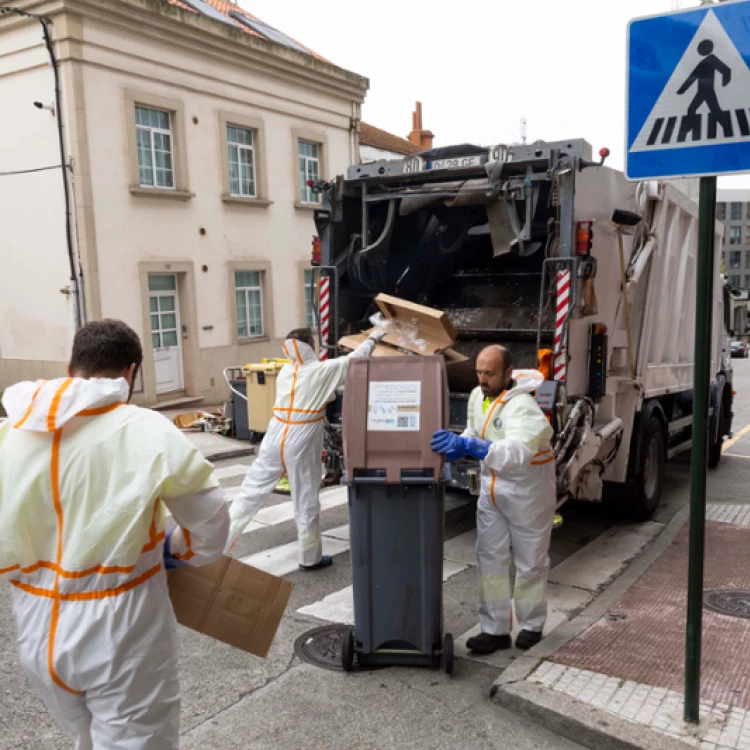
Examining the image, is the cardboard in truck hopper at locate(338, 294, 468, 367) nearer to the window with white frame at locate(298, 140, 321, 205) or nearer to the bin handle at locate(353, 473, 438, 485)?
the bin handle at locate(353, 473, 438, 485)

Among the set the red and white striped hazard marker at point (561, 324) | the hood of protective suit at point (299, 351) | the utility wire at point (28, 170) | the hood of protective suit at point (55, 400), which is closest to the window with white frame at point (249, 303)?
the utility wire at point (28, 170)

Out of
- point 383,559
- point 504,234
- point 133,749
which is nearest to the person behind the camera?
point 133,749

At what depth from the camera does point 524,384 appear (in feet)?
12.7

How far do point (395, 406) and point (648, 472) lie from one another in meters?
3.73

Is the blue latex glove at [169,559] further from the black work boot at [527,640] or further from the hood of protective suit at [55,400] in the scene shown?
the black work boot at [527,640]

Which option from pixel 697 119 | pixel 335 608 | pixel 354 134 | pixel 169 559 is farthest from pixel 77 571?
pixel 354 134

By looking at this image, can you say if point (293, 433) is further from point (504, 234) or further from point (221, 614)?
point (221, 614)

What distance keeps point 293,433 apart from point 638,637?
2.51m

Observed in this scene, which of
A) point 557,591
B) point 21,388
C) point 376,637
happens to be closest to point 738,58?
point 21,388

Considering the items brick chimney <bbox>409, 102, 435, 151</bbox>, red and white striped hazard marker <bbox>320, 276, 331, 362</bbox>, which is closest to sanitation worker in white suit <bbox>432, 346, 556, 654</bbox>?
red and white striped hazard marker <bbox>320, 276, 331, 362</bbox>

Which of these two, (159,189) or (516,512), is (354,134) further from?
(516,512)

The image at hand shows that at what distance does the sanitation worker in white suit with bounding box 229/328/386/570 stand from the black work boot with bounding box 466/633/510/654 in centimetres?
162

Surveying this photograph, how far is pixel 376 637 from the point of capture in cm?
371

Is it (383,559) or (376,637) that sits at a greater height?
(383,559)
